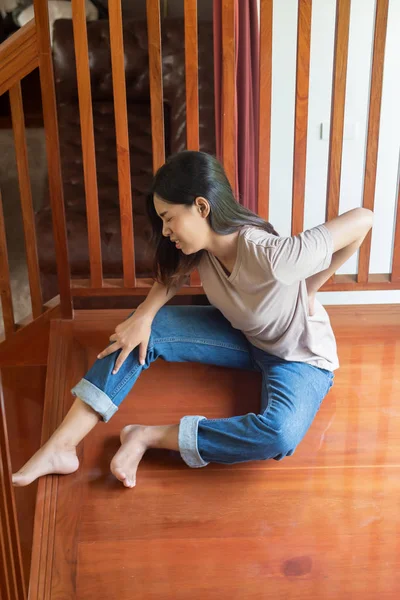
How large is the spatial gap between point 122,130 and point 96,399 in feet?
2.51

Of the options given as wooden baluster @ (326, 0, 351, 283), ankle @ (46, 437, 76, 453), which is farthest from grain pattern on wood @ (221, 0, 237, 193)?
ankle @ (46, 437, 76, 453)

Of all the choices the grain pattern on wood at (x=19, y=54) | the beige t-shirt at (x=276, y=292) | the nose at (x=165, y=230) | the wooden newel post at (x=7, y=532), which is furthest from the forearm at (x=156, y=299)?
the wooden newel post at (x=7, y=532)

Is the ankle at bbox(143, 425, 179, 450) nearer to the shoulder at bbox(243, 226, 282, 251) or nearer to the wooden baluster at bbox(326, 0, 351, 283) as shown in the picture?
the shoulder at bbox(243, 226, 282, 251)

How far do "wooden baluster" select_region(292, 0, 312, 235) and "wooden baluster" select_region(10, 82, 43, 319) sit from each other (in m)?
0.79

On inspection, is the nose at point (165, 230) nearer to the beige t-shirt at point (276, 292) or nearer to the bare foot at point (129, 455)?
the beige t-shirt at point (276, 292)

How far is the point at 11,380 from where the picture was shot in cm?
238

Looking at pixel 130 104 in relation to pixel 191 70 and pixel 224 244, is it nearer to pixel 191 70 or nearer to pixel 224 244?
pixel 191 70

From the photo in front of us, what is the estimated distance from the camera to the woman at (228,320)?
1633mm

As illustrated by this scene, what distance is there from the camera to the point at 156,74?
1919 mm

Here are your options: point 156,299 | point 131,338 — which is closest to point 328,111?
point 156,299

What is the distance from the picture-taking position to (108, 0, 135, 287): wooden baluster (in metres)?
1.89

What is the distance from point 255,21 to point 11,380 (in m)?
1.38

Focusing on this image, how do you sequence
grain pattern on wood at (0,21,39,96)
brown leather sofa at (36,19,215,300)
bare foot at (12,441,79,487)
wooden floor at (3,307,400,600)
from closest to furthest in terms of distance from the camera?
wooden floor at (3,307,400,600) < bare foot at (12,441,79,487) < grain pattern on wood at (0,21,39,96) < brown leather sofa at (36,19,215,300)

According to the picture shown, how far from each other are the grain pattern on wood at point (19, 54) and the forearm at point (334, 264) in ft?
3.24
